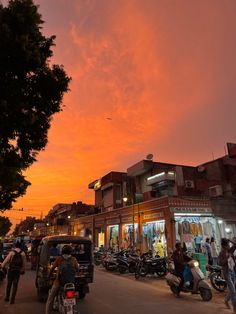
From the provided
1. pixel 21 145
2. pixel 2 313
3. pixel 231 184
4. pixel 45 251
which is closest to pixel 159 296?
pixel 45 251

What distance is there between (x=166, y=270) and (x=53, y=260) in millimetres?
8970

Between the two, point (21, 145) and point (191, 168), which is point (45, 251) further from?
point (191, 168)

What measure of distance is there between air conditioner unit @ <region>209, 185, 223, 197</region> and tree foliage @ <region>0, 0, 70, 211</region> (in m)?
21.8

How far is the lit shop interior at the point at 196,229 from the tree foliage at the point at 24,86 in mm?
16843

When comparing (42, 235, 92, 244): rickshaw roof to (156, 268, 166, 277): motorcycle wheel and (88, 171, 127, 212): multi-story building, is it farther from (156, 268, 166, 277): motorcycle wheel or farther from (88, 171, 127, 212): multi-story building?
(88, 171, 127, 212): multi-story building

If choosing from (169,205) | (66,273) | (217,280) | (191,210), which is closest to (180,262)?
(217,280)

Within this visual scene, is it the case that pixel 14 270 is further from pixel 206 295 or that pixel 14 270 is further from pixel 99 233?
pixel 99 233

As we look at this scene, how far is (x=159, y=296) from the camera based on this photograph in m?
11.0

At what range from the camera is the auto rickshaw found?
962 cm

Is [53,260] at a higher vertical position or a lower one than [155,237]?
lower

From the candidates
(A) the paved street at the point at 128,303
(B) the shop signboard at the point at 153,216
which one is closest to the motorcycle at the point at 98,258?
(B) the shop signboard at the point at 153,216

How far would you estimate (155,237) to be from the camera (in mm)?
25344

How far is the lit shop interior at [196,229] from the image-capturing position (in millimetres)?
23203

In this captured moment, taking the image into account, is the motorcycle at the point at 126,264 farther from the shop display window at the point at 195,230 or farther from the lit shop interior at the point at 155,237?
the lit shop interior at the point at 155,237
